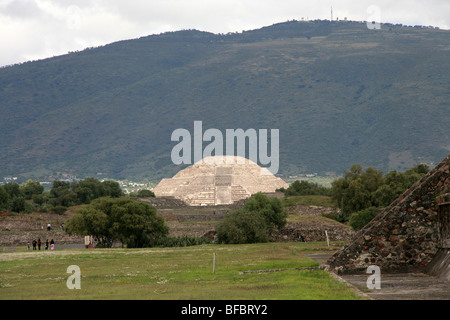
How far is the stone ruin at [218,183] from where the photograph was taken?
113244 millimetres

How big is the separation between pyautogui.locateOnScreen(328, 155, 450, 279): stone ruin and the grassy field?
4.29 feet

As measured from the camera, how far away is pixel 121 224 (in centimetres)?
4772

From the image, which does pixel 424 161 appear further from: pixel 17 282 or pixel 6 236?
pixel 17 282

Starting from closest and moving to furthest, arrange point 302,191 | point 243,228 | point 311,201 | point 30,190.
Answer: point 243,228 < point 311,201 < point 30,190 < point 302,191

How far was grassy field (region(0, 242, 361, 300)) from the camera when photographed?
49.2ft

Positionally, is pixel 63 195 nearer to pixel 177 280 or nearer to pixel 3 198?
pixel 3 198

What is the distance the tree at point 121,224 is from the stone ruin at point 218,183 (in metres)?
59.4

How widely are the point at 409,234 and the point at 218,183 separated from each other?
10467 centimetres

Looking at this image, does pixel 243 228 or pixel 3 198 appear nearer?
pixel 243 228

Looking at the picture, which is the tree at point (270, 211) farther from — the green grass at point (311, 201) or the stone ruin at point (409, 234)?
the stone ruin at point (409, 234)

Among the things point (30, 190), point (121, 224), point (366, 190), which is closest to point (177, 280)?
point (121, 224)

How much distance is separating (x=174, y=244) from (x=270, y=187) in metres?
85.4

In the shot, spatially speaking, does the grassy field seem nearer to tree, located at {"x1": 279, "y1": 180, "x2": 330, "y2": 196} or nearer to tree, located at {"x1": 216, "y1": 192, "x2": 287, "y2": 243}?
tree, located at {"x1": 216, "y1": 192, "x2": 287, "y2": 243}
